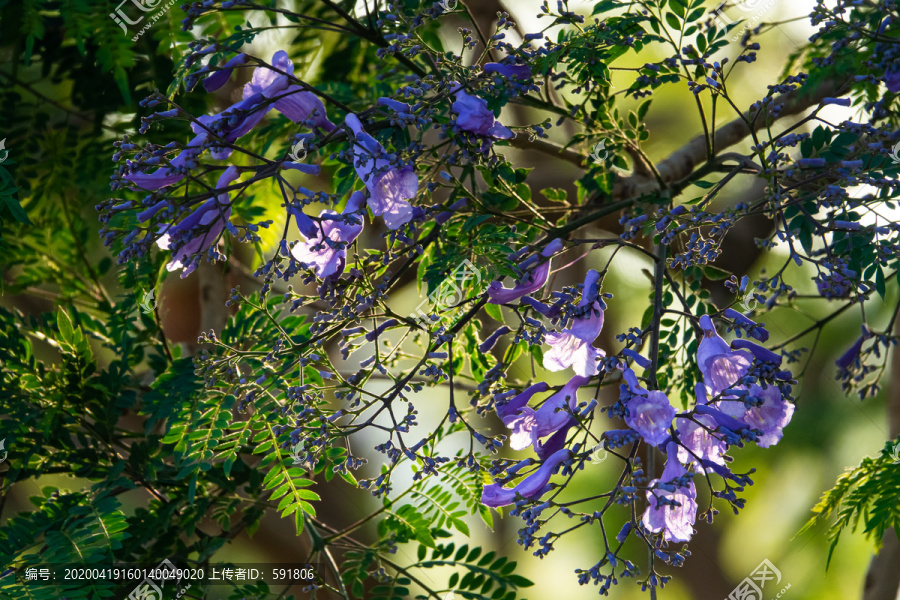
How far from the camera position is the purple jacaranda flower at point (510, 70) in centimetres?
60

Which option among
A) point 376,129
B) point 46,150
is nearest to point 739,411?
point 376,129

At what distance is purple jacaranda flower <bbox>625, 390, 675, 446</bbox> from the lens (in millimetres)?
496

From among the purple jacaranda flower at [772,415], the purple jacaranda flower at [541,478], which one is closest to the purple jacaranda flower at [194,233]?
the purple jacaranda flower at [541,478]

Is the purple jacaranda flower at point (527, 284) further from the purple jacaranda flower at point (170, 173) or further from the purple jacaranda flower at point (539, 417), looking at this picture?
the purple jacaranda flower at point (170, 173)

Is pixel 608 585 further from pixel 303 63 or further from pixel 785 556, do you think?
pixel 785 556

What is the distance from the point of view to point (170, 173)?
1.82 feet

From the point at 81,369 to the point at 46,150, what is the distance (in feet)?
1.22

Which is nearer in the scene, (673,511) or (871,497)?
(673,511)

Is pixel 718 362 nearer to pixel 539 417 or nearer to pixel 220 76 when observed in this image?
pixel 539 417

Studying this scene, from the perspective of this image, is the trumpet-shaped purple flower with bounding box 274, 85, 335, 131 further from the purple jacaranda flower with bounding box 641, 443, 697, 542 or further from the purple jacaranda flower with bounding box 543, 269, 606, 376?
the purple jacaranda flower with bounding box 641, 443, 697, 542

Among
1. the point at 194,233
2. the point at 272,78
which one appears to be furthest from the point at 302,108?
the point at 194,233

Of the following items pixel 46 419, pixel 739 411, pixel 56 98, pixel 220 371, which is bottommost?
pixel 46 419

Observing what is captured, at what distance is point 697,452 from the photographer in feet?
1.79

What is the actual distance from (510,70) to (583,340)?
0.23m
